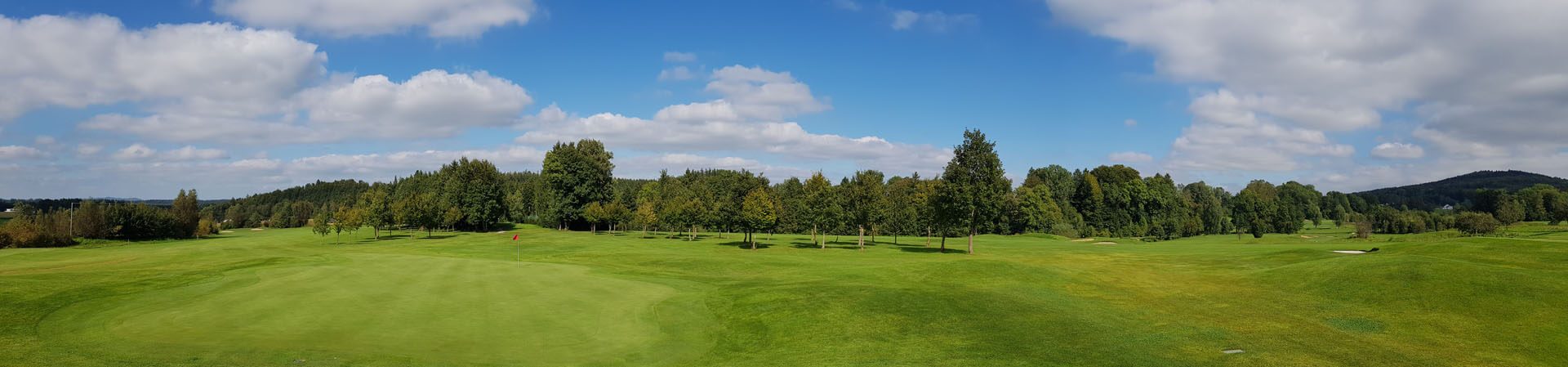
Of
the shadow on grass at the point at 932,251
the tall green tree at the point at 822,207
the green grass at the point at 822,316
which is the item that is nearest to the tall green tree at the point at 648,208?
the tall green tree at the point at 822,207

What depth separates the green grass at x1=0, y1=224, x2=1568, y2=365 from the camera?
61.2 ft

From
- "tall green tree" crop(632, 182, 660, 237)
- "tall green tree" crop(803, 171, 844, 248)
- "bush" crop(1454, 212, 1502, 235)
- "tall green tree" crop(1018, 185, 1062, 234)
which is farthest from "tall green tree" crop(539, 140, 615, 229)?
"bush" crop(1454, 212, 1502, 235)

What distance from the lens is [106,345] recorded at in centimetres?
1848

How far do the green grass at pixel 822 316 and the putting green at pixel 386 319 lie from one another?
0.13 m

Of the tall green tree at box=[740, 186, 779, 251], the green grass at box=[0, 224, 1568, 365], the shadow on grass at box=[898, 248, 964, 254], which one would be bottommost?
the shadow on grass at box=[898, 248, 964, 254]

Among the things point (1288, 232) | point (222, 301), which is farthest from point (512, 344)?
point (1288, 232)

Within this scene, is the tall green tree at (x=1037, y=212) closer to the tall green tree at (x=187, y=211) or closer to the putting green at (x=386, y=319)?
the putting green at (x=386, y=319)

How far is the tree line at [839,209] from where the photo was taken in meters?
76.6

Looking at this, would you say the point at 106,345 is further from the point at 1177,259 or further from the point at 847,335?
the point at 1177,259

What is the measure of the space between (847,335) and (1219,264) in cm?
3445

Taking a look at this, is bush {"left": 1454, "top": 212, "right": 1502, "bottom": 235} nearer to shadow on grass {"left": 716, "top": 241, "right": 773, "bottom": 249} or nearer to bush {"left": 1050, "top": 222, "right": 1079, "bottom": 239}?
bush {"left": 1050, "top": 222, "right": 1079, "bottom": 239}

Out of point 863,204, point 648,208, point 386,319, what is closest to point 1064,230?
point 863,204

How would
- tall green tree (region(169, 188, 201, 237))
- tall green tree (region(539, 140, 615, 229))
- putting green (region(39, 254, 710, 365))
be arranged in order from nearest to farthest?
1. putting green (region(39, 254, 710, 365))
2. tall green tree (region(539, 140, 615, 229))
3. tall green tree (region(169, 188, 201, 237))

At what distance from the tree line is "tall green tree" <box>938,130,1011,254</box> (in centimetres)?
11
